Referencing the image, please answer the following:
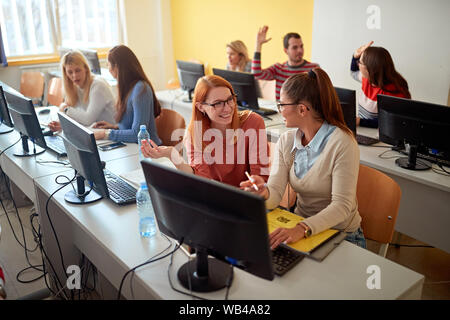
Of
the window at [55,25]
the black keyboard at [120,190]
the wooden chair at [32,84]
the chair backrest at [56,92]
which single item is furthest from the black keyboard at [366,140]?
the window at [55,25]

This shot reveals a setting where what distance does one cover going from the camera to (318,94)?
5.46ft

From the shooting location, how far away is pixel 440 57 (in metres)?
3.43

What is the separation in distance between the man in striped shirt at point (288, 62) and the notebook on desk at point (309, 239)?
2.41 meters

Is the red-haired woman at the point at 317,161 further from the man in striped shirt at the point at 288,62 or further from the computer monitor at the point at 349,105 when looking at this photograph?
the man in striped shirt at the point at 288,62

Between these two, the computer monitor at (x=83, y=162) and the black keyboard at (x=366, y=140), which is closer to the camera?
the computer monitor at (x=83, y=162)

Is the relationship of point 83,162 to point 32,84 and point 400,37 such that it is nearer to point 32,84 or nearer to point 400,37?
point 400,37

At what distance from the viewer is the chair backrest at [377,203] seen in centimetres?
170

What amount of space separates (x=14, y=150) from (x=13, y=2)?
12.0 ft

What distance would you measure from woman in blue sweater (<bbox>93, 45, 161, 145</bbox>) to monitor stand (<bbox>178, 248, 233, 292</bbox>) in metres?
1.54

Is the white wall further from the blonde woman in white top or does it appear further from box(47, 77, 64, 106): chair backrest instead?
box(47, 77, 64, 106): chair backrest

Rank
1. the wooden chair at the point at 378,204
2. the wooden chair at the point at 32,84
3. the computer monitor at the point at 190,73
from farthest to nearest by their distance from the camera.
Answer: the wooden chair at the point at 32,84, the computer monitor at the point at 190,73, the wooden chair at the point at 378,204

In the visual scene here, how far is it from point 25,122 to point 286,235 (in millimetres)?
1656

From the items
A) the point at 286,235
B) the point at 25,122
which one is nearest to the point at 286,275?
the point at 286,235
